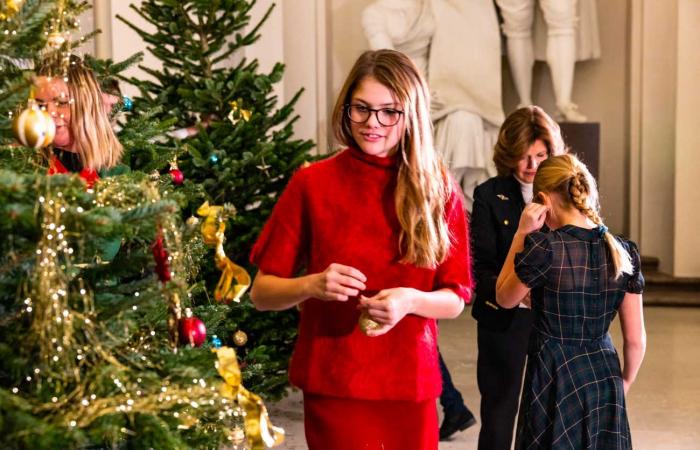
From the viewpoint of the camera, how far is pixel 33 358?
1.73 metres

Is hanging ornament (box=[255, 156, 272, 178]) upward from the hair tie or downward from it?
upward

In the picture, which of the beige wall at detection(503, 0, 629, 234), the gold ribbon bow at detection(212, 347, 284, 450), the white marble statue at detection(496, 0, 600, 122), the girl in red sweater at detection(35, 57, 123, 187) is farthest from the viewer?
the beige wall at detection(503, 0, 629, 234)

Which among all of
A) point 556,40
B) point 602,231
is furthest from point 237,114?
point 556,40

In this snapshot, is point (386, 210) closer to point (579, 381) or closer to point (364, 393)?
point (364, 393)

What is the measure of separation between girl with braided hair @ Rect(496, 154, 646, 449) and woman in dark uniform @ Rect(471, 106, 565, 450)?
0.73 metres

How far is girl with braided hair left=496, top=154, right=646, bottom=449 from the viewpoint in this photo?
3547 millimetres

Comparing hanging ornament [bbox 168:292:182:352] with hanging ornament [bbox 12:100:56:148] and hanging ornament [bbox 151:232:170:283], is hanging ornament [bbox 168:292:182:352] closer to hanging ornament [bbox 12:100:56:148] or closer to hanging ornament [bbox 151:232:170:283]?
hanging ornament [bbox 151:232:170:283]

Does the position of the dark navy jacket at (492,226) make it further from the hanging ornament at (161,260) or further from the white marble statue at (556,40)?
the white marble statue at (556,40)

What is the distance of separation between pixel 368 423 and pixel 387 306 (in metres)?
0.35

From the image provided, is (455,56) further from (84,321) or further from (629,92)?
(84,321)

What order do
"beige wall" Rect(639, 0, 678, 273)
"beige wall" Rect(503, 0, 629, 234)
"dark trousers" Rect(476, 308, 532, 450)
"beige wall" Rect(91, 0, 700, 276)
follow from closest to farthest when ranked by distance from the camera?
1. "dark trousers" Rect(476, 308, 532, 450)
2. "beige wall" Rect(91, 0, 700, 276)
3. "beige wall" Rect(639, 0, 678, 273)
4. "beige wall" Rect(503, 0, 629, 234)

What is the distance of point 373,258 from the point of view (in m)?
2.63

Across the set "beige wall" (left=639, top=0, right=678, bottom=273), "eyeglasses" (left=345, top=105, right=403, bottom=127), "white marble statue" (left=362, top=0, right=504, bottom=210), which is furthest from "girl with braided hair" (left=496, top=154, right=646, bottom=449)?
"beige wall" (left=639, top=0, right=678, bottom=273)

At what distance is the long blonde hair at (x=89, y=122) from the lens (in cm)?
301
